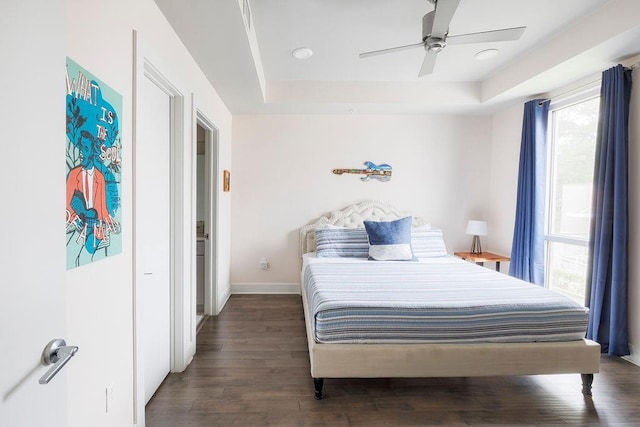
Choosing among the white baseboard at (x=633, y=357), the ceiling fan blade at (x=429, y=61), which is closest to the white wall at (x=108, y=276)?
the ceiling fan blade at (x=429, y=61)

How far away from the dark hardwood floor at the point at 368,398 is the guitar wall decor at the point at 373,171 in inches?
95.9

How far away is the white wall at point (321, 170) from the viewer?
13.9ft

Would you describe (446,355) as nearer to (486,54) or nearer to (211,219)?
(211,219)

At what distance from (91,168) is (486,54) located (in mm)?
3378

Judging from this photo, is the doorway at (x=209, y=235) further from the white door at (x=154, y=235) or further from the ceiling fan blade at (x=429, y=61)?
the ceiling fan blade at (x=429, y=61)

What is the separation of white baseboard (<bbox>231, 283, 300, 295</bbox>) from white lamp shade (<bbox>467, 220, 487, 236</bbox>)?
93.1 inches

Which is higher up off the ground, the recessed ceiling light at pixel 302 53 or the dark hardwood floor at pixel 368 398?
the recessed ceiling light at pixel 302 53

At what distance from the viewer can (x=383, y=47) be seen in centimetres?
289

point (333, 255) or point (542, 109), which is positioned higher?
point (542, 109)

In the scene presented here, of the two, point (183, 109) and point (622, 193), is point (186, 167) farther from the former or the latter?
point (622, 193)

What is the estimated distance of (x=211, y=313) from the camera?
11.3 feet

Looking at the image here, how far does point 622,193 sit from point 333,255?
263 centimetres

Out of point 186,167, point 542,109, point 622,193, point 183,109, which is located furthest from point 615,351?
point 183,109

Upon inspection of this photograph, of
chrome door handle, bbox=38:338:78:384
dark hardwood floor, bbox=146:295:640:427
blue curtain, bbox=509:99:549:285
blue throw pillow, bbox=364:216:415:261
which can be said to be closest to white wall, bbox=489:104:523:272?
blue curtain, bbox=509:99:549:285
